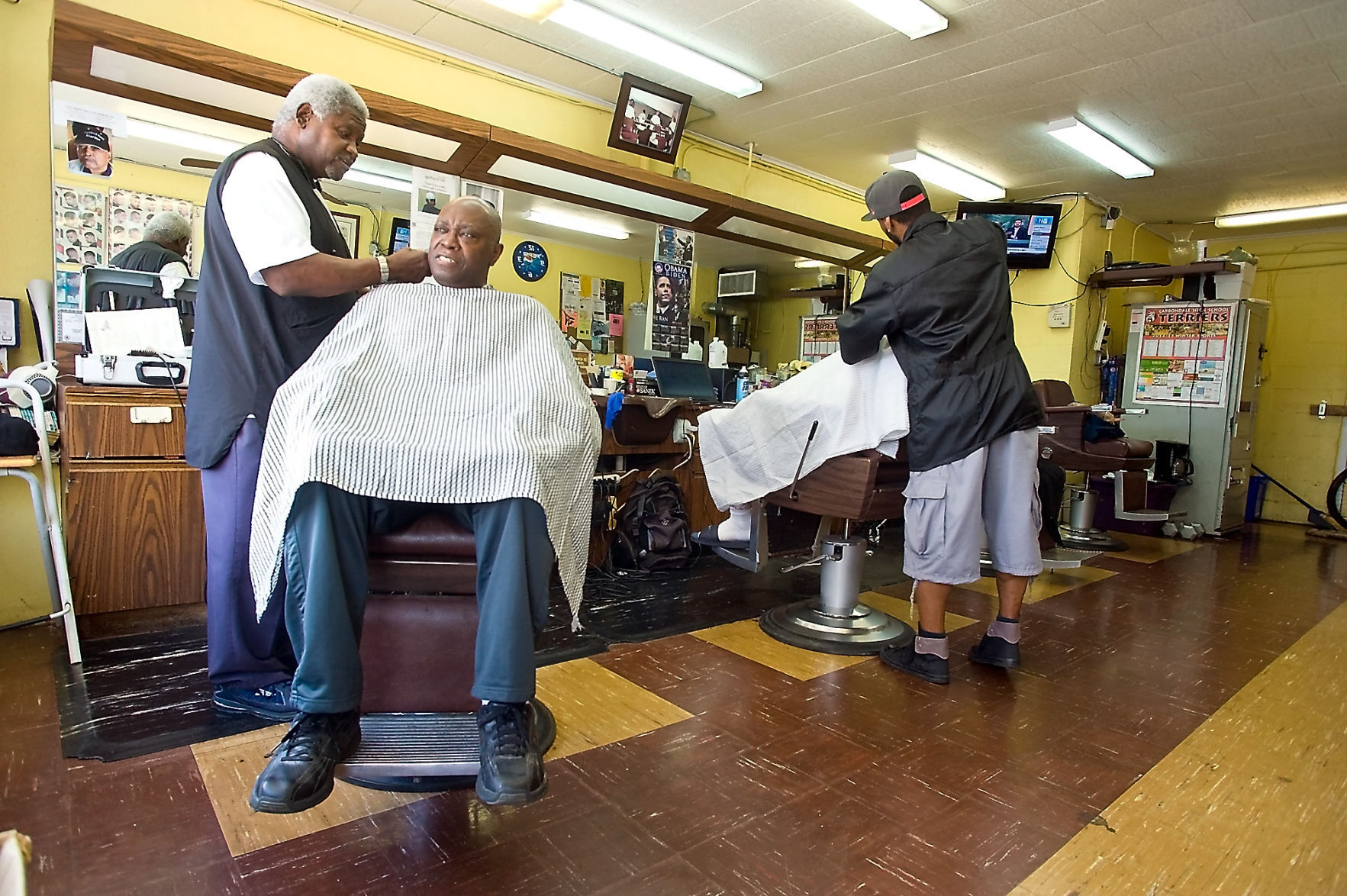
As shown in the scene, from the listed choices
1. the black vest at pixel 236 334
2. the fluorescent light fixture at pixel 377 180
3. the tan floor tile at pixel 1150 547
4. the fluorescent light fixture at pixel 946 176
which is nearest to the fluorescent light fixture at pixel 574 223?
the fluorescent light fixture at pixel 377 180

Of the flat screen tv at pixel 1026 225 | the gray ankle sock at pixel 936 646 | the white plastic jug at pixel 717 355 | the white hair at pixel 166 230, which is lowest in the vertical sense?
the gray ankle sock at pixel 936 646

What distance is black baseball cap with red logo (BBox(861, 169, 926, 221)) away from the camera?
7.57 ft

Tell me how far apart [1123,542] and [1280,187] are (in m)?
3.30

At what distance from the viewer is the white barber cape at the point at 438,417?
1.31 m

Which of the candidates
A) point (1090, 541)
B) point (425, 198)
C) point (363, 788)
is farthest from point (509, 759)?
point (1090, 541)

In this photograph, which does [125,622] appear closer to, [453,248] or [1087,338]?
[453,248]

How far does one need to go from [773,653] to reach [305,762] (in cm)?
162

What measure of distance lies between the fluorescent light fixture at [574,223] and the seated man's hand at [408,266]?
2752 millimetres

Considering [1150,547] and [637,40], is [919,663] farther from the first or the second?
[1150,547]

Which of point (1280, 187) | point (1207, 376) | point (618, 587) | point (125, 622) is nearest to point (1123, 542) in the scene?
point (1207, 376)

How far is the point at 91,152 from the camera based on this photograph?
272 centimetres

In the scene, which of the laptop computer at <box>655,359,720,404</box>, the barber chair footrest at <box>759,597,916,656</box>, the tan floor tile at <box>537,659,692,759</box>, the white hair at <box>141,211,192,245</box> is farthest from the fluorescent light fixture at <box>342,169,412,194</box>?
the barber chair footrest at <box>759,597,916,656</box>

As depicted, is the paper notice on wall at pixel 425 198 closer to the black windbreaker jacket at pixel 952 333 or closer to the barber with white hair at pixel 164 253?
the barber with white hair at pixel 164 253

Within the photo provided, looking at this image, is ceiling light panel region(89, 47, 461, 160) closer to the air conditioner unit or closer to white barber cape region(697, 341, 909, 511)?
white barber cape region(697, 341, 909, 511)
